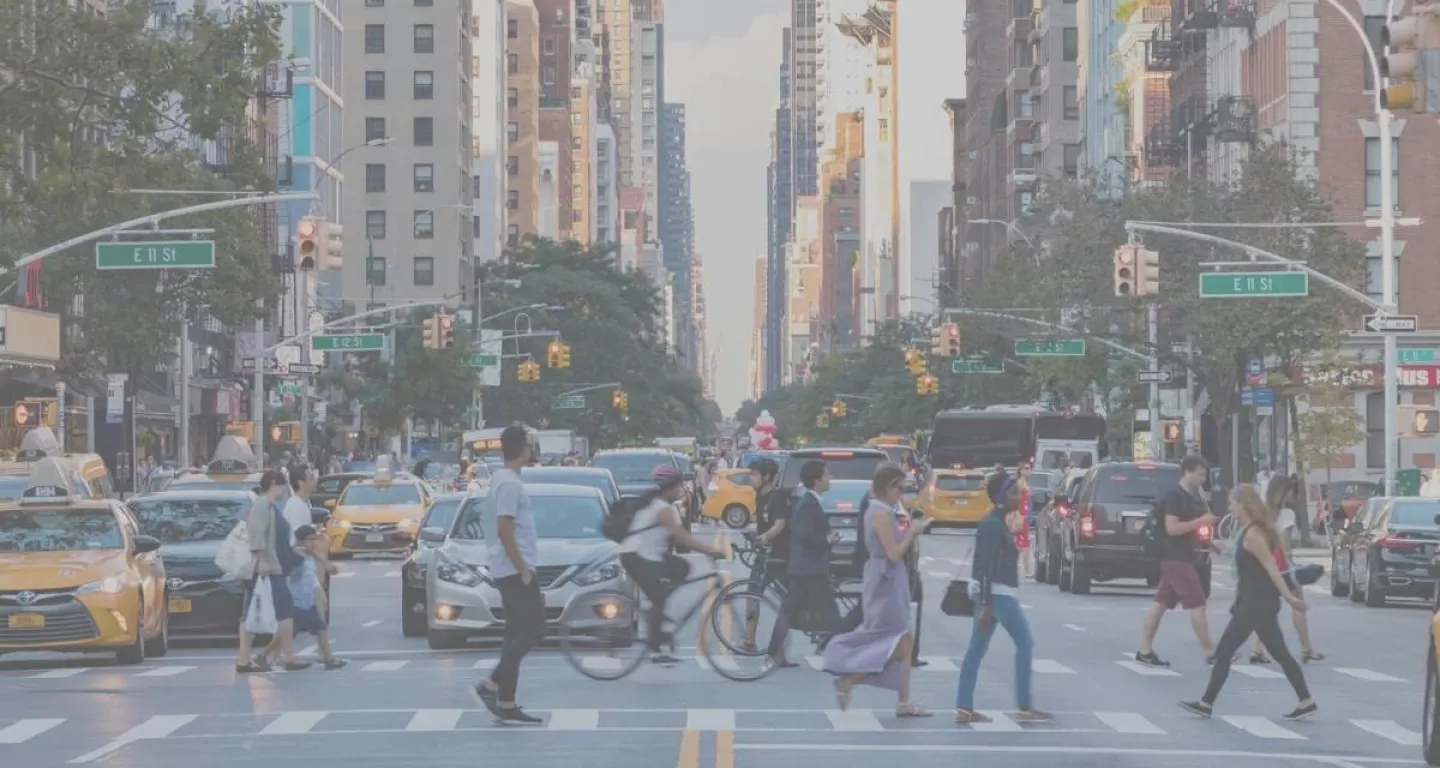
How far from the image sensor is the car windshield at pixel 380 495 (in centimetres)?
5188

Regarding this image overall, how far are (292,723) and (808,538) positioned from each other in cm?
480

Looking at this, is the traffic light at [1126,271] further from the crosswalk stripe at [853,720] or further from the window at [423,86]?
the window at [423,86]

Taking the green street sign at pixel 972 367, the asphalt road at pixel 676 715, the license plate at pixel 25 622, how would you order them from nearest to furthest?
1. the asphalt road at pixel 676 715
2. the license plate at pixel 25 622
3. the green street sign at pixel 972 367

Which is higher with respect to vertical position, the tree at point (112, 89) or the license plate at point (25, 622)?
the tree at point (112, 89)

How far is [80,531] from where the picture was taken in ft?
86.8

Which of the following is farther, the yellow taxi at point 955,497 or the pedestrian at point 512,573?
the yellow taxi at point 955,497

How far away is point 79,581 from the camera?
25.2 m

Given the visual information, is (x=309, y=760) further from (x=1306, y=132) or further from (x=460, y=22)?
(x=460, y=22)

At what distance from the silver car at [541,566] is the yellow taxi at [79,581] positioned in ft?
8.29

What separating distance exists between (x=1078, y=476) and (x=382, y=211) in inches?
4489

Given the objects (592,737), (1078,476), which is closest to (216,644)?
(592,737)

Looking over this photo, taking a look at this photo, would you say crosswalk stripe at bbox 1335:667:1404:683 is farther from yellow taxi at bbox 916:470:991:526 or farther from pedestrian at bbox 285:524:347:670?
yellow taxi at bbox 916:470:991:526

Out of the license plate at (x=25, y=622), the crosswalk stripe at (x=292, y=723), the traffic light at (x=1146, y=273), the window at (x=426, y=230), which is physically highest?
the window at (x=426, y=230)

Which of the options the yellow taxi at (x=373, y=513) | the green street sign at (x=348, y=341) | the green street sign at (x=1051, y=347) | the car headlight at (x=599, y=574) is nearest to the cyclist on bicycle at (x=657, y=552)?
the car headlight at (x=599, y=574)
